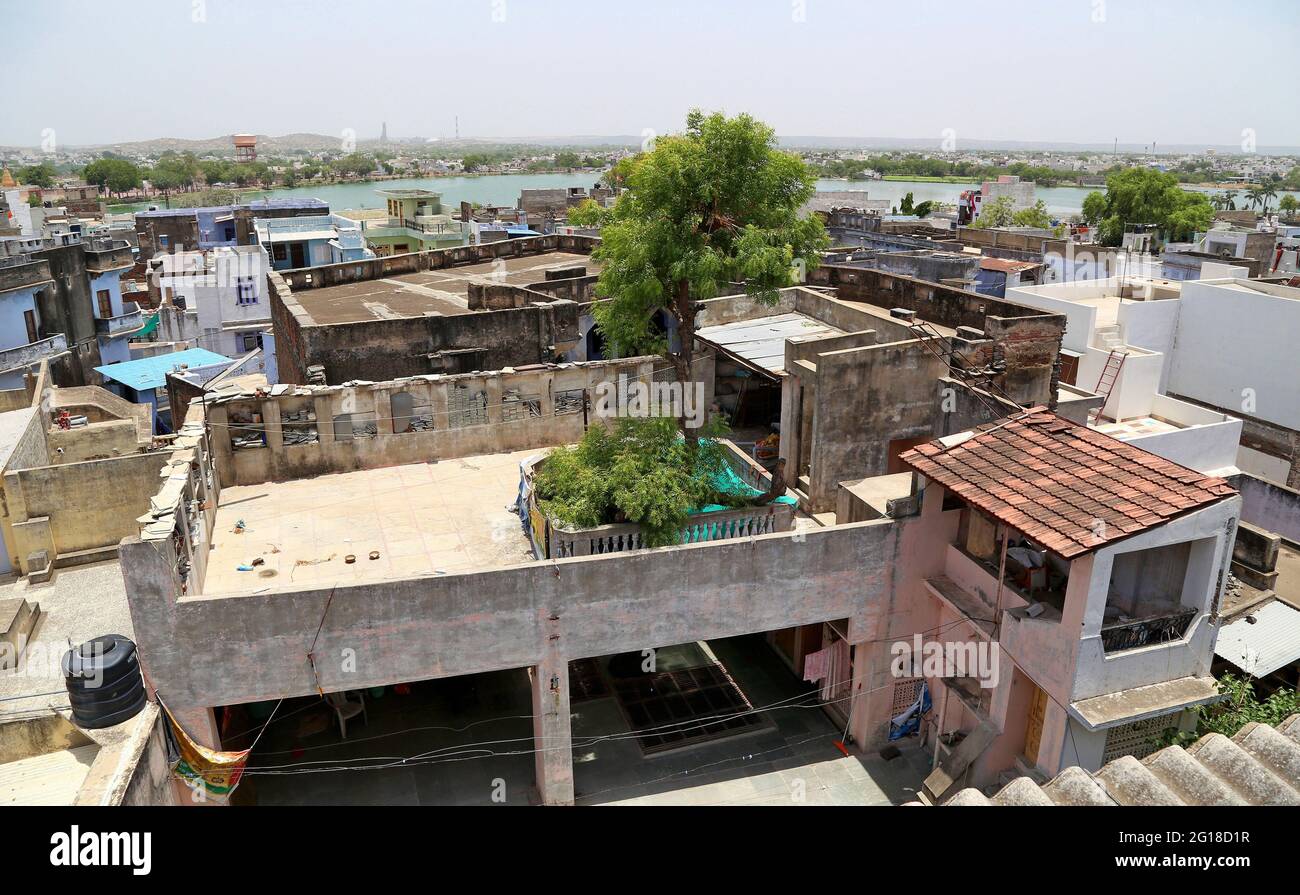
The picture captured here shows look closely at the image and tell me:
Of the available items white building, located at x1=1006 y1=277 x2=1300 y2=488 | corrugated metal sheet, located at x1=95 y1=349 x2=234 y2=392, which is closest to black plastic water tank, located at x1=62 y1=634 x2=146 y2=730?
white building, located at x1=1006 y1=277 x2=1300 y2=488

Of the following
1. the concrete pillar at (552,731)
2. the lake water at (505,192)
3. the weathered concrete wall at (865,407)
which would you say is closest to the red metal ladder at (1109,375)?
the weathered concrete wall at (865,407)

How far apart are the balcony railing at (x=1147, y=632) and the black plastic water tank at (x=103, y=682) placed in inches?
534

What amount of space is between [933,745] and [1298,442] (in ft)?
59.0

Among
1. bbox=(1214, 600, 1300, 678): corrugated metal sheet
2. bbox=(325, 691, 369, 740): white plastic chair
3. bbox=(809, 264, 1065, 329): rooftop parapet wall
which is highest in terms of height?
bbox=(809, 264, 1065, 329): rooftop parapet wall

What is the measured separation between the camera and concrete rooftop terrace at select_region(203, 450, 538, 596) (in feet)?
49.8

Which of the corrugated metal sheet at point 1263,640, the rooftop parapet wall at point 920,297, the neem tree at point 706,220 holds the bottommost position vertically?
the corrugated metal sheet at point 1263,640

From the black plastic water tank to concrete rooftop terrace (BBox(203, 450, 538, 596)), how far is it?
1.57 m

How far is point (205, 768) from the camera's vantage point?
44.4 feet

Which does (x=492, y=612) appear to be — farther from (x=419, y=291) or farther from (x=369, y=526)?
(x=419, y=291)

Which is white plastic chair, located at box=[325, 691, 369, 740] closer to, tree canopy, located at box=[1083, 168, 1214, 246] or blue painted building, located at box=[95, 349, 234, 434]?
blue painted building, located at box=[95, 349, 234, 434]

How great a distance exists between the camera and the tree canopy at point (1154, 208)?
65.8 meters

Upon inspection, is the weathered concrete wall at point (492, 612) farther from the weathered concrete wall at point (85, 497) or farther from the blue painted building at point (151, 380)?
the blue painted building at point (151, 380)

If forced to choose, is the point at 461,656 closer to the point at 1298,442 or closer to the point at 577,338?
the point at 577,338

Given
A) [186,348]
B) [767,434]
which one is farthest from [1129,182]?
[186,348]
